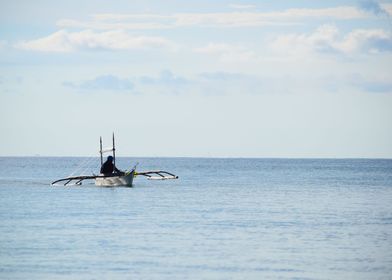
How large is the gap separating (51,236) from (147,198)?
32.1m

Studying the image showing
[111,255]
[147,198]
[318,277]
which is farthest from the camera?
[147,198]

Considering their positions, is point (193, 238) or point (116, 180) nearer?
point (193, 238)

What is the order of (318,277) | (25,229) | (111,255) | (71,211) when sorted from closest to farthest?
(318,277) → (111,255) → (25,229) → (71,211)

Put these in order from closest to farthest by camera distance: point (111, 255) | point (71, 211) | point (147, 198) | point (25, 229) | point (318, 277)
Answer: point (318, 277) → point (111, 255) → point (25, 229) → point (71, 211) → point (147, 198)

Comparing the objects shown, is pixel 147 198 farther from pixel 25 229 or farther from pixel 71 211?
pixel 25 229

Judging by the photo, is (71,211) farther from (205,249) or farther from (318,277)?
(318,277)

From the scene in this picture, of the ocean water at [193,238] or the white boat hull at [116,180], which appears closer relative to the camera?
the ocean water at [193,238]

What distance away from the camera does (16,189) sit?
9631 cm

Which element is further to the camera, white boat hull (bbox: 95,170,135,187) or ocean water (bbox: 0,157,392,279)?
white boat hull (bbox: 95,170,135,187)

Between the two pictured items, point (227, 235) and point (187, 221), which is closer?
point (227, 235)

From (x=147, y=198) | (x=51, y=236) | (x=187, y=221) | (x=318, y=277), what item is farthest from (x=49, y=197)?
(x=318, y=277)

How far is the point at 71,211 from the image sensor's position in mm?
64938

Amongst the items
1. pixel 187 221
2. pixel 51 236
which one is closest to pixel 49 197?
pixel 187 221

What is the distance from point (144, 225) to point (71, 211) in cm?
1202
